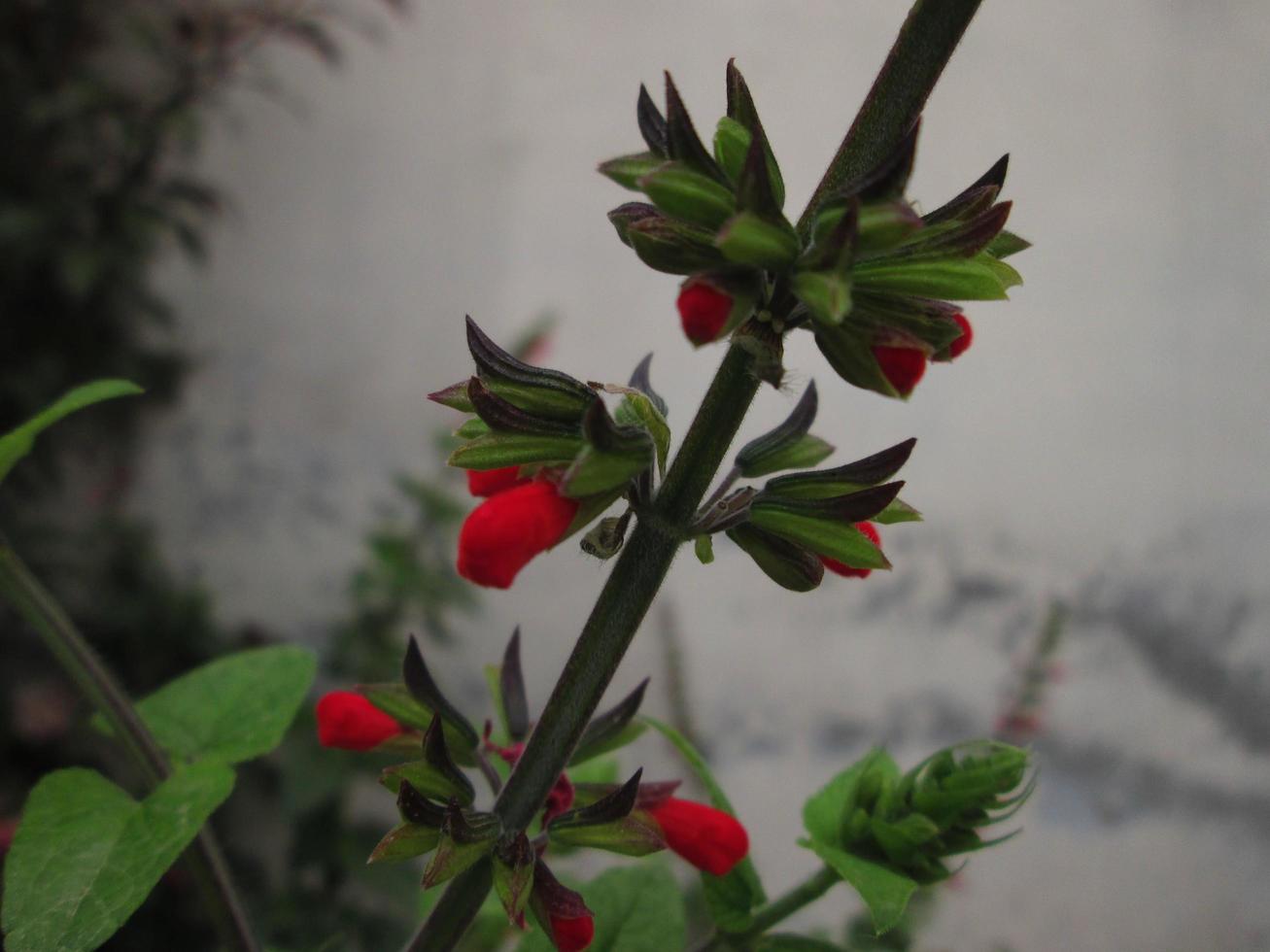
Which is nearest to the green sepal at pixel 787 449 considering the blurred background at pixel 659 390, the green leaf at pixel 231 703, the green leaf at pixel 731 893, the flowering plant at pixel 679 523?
the flowering plant at pixel 679 523

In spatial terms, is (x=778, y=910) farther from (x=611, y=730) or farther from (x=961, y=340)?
(x=961, y=340)

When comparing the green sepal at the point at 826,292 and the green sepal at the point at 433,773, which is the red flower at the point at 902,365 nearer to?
the green sepal at the point at 826,292

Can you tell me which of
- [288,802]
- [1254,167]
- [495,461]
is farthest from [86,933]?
[1254,167]

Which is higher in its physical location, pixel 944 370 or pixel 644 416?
pixel 944 370

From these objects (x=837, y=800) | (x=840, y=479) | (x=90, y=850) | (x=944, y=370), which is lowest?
(x=90, y=850)

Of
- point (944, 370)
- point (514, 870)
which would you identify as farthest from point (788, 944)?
point (944, 370)

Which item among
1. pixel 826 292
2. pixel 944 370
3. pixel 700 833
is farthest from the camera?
pixel 944 370
